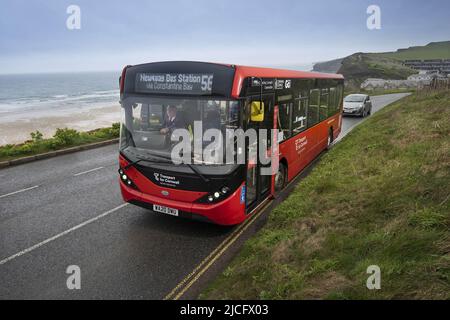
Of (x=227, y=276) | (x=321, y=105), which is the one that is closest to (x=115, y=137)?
(x=321, y=105)

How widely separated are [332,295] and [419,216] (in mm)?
2331

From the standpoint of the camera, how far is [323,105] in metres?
11.5

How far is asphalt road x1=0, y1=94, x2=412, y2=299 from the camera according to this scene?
15.6 feet

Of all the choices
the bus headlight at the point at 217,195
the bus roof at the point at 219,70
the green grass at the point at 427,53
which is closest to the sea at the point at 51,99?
the bus roof at the point at 219,70

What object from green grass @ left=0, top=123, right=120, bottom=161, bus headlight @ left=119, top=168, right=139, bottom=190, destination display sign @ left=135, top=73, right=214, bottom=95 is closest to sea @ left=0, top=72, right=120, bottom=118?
green grass @ left=0, top=123, right=120, bottom=161

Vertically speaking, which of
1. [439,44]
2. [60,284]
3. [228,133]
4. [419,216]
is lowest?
[60,284]

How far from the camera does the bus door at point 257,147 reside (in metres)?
5.96

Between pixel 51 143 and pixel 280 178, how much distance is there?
417 inches

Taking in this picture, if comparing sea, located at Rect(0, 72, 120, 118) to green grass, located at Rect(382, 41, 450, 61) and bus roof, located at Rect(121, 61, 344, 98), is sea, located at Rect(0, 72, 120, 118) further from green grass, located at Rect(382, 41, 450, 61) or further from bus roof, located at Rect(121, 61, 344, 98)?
green grass, located at Rect(382, 41, 450, 61)

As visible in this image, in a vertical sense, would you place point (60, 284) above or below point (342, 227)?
below

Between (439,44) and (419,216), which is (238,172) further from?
(439,44)

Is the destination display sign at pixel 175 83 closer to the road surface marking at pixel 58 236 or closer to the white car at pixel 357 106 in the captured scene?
the road surface marking at pixel 58 236

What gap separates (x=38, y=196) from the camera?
331 inches
